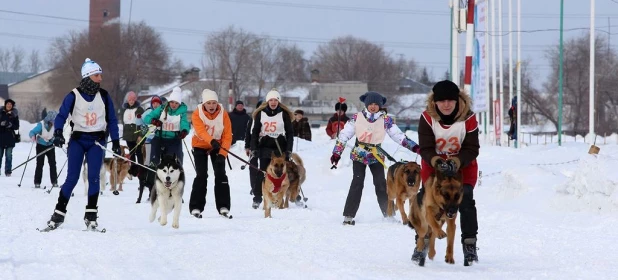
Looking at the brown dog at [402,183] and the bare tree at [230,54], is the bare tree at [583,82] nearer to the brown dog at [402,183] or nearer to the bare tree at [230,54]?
the bare tree at [230,54]

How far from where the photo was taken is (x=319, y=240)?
9594 millimetres

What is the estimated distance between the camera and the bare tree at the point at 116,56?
85.0 meters

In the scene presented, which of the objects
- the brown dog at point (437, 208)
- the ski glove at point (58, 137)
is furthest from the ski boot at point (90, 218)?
the brown dog at point (437, 208)

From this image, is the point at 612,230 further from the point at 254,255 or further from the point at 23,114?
the point at 23,114

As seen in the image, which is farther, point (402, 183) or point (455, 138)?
point (402, 183)

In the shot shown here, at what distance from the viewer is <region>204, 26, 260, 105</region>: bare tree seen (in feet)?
291

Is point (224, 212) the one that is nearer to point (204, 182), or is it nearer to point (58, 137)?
point (204, 182)

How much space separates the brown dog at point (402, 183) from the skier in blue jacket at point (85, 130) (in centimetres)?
337

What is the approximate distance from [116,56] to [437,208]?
263 ft

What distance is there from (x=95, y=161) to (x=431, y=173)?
3.97m


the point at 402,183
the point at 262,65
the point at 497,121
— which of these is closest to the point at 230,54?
the point at 262,65

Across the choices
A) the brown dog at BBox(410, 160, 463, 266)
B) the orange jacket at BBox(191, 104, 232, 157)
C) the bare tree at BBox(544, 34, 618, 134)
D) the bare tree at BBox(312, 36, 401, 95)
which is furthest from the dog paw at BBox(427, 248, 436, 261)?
the bare tree at BBox(312, 36, 401, 95)

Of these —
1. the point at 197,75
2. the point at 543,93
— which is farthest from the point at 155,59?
the point at 543,93

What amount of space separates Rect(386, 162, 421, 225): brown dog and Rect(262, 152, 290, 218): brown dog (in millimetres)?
1678
